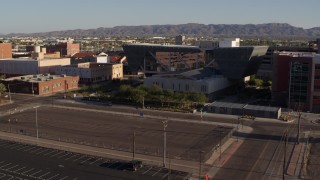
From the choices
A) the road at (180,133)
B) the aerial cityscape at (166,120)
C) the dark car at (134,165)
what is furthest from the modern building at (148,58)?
the dark car at (134,165)

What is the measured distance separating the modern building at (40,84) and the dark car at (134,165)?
164 feet

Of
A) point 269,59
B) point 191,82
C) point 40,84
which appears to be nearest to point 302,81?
point 191,82

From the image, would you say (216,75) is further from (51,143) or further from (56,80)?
(51,143)

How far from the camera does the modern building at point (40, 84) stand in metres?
81.2

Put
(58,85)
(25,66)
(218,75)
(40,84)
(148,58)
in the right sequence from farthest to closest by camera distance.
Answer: (25,66) < (148,58) < (58,85) < (218,75) < (40,84)

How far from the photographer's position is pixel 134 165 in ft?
118

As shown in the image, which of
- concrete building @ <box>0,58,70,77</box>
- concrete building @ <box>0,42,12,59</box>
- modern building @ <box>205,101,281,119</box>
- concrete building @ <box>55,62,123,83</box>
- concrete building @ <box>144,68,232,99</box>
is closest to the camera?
modern building @ <box>205,101,281,119</box>

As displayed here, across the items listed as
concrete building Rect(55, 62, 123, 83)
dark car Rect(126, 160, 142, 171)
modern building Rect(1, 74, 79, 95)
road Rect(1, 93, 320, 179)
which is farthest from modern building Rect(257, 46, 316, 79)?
dark car Rect(126, 160, 142, 171)

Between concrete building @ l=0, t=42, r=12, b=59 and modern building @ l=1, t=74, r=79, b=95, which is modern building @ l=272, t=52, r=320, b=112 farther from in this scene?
concrete building @ l=0, t=42, r=12, b=59

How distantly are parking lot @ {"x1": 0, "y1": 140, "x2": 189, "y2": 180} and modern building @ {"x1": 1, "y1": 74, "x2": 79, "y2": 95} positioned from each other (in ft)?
135

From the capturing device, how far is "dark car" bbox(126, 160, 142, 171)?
3568 cm

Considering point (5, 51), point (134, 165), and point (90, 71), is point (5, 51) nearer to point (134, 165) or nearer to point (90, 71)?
point (90, 71)

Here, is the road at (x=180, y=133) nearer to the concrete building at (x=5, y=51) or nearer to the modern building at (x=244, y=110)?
the modern building at (x=244, y=110)

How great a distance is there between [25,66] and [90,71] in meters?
19.3
